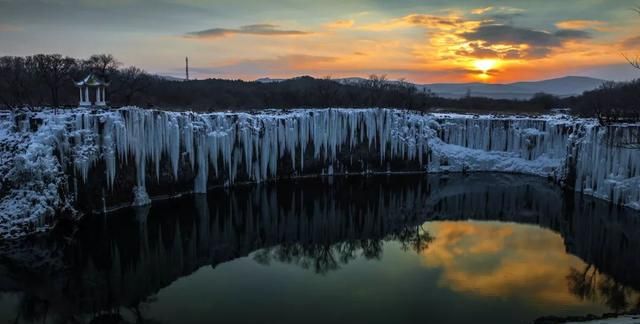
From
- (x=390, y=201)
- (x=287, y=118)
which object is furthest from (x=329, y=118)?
(x=390, y=201)

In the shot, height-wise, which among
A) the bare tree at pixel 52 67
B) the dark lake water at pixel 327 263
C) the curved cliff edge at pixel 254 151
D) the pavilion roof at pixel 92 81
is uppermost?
the bare tree at pixel 52 67

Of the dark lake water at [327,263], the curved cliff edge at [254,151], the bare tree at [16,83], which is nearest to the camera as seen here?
the dark lake water at [327,263]

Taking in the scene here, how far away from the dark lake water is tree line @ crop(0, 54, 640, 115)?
45.6 ft

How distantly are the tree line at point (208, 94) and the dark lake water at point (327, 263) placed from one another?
13.9 m

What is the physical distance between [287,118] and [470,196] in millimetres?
12247

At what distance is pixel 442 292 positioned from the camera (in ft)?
43.3

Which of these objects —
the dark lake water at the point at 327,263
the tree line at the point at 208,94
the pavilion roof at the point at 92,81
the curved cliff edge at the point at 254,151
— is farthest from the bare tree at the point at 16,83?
the dark lake water at the point at 327,263

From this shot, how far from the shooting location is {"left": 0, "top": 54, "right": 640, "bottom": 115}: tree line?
122 ft

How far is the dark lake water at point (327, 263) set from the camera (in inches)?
479

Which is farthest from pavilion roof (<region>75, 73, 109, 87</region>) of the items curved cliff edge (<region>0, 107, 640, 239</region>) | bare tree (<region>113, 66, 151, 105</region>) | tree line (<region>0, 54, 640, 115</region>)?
bare tree (<region>113, 66, 151, 105</region>)

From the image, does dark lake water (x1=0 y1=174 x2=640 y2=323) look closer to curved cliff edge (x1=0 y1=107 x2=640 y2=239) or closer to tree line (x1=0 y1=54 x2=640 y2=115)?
curved cliff edge (x1=0 y1=107 x2=640 y2=239)

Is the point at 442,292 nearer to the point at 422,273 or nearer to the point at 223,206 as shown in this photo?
the point at 422,273

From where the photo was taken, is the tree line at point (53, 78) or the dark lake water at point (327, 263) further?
the tree line at point (53, 78)

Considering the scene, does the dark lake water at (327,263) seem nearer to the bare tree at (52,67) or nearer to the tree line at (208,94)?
the tree line at (208,94)
